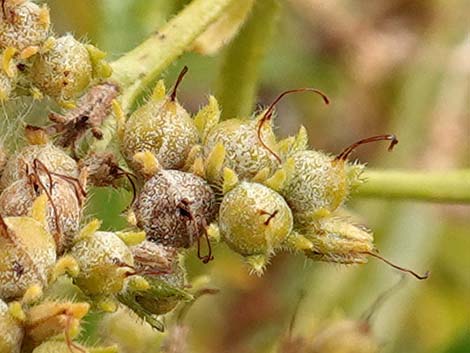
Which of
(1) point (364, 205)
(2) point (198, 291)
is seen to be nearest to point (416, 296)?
(1) point (364, 205)

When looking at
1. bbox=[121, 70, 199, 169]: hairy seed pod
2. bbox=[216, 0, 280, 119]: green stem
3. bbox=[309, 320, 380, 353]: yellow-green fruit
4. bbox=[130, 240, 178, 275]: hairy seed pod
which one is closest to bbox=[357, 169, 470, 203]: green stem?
bbox=[309, 320, 380, 353]: yellow-green fruit

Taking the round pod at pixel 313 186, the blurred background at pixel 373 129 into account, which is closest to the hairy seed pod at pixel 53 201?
the round pod at pixel 313 186

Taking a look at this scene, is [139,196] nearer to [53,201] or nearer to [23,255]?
[53,201]

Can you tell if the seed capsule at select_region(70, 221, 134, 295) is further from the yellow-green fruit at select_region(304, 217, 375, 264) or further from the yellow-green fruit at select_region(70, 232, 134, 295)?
the yellow-green fruit at select_region(304, 217, 375, 264)

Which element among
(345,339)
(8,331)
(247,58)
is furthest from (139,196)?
(247,58)

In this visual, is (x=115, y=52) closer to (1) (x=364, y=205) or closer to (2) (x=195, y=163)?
(2) (x=195, y=163)

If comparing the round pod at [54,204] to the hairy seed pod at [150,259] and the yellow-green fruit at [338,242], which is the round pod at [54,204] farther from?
the yellow-green fruit at [338,242]
